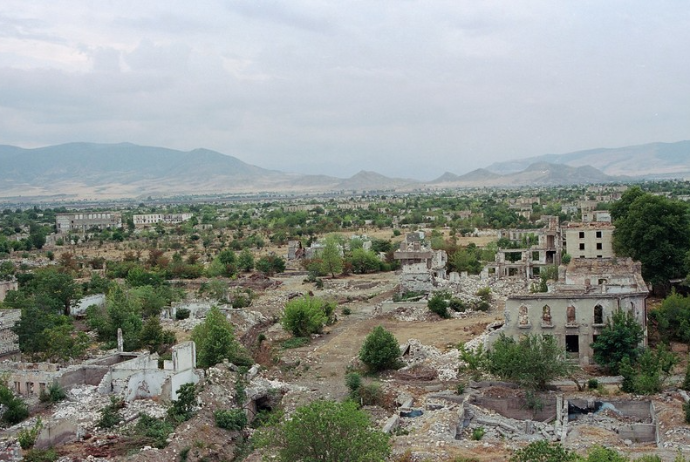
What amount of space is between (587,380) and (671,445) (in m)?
5.73

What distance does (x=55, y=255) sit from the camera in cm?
7506

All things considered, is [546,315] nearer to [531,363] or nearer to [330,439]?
[531,363]

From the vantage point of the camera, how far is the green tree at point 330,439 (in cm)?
1655

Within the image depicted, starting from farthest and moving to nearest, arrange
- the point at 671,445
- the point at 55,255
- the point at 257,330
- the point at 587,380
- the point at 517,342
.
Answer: the point at 55,255 < the point at 257,330 < the point at 517,342 < the point at 587,380 < the point at 671,445

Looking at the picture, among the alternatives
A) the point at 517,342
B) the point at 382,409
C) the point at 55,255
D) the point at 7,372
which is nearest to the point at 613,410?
the point at 517,342

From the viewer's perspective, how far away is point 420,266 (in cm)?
4700

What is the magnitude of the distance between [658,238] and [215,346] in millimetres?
21904

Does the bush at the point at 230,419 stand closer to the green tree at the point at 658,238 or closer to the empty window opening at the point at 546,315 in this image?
the empty window opening at the point at 546,315

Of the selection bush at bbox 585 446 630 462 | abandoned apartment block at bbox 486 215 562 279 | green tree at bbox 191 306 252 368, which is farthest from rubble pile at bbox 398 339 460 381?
abandoned apartment block at bbox 486 215 562 279

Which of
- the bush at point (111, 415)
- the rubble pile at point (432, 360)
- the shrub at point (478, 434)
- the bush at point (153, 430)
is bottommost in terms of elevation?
the shrub at point (478, 434)

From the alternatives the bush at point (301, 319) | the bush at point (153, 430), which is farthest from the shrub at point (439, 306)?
the bush at point (153, 430)

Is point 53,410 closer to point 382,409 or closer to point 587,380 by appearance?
point 382,409

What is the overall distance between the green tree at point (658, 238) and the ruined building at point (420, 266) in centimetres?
1226

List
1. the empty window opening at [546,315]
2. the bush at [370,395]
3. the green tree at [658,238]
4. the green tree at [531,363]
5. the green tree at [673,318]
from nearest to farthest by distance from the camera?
1. the green tree at [531,363]
2. the bush at [370,395]
3. the empty window opening at [546,315]
4. the green tree at [673,318]
5. the green tree at [658,238]
